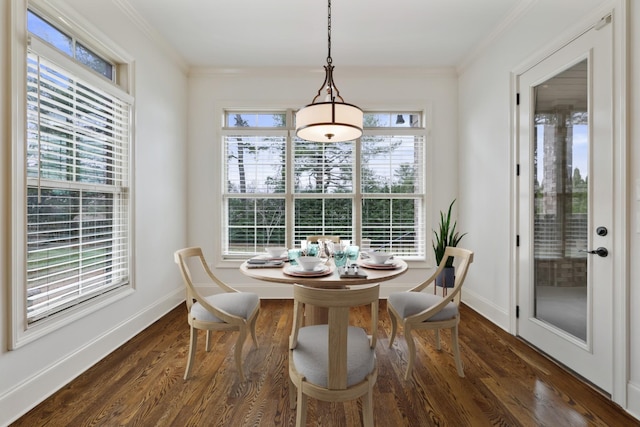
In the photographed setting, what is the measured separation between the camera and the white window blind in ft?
6.33

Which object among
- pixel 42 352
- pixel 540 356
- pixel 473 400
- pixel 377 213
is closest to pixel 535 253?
pixel 540 356

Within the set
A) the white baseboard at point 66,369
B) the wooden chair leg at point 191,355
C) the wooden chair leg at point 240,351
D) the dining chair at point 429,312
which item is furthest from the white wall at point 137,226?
the dining chair at point 429,312

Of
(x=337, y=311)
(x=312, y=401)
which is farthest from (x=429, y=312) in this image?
(x=337, y=311)

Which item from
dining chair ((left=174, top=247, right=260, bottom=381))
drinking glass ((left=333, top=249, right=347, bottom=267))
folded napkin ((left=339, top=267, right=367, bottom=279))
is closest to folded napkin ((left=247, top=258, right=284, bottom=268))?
dining chair ((left=174, top=247, right=260, bottom=381))

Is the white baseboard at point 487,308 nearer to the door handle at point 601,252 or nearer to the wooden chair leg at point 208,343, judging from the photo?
the door handle at point 601,252

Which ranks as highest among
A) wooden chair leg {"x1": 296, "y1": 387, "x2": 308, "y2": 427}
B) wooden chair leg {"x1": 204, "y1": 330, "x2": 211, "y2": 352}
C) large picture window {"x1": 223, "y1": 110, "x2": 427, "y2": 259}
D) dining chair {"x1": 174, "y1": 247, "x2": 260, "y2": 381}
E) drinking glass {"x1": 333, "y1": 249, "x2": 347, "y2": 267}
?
large picture window {"x1": 223, "y1": 110, "x2": 427, "y2": 259}

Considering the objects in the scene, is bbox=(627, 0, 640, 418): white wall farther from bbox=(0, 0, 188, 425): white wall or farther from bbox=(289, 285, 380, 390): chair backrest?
bbox=(0, 0, 188, 425): white wall

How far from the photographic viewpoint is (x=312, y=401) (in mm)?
1916

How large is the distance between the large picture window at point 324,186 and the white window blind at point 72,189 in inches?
57.0

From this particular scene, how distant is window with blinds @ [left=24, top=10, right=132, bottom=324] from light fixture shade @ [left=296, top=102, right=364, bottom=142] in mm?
1569

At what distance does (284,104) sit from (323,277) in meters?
2.74

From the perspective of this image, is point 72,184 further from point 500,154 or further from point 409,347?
point 500,154

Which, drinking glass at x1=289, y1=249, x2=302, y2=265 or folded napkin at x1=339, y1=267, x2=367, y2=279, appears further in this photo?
drinking glass at x1=289, y1=249, x2=302, y2=265

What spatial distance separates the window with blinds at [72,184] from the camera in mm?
1924
